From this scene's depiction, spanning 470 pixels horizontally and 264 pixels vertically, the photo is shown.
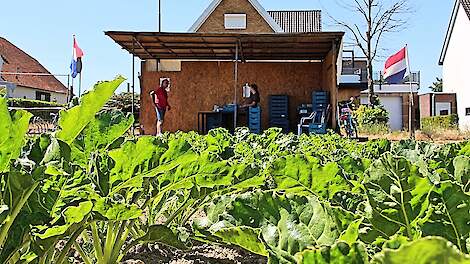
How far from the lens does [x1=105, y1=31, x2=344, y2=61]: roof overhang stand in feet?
47.9

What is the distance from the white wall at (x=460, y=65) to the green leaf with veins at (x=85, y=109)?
27215mm

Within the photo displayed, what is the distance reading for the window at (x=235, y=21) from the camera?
25828 millimetres

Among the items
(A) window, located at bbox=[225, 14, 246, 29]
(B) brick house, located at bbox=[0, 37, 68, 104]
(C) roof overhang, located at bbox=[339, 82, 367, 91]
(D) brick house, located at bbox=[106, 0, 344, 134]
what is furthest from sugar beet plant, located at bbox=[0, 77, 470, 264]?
(B) brick house, located at bbox=[0, 37, 68, 104]

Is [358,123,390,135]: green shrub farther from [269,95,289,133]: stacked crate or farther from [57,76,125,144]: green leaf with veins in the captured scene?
[57,76,125,144]: green leaf with veins

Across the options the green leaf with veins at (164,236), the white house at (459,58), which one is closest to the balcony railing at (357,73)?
the white house at (459,58)

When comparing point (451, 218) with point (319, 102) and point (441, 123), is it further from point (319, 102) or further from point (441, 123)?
point (441, 123)

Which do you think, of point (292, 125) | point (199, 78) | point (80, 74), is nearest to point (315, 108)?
point (292, 125)

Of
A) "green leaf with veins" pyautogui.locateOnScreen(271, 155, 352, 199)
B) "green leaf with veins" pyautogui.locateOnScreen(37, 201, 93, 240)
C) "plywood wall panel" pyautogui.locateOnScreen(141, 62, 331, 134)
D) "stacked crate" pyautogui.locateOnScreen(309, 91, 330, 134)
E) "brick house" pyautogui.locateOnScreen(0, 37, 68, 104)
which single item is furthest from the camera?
"brick house" pyautogui.locateOnScreen(0, 37, 68, 104)

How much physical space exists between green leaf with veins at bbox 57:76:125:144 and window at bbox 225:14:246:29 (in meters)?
25.0

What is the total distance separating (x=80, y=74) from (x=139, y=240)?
14.7 m

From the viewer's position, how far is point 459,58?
31.2 metres

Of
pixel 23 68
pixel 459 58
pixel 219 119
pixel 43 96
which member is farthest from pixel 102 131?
pixel 43 96

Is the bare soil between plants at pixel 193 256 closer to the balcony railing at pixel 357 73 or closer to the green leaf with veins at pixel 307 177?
the green leaf with veins at pixel 307 177

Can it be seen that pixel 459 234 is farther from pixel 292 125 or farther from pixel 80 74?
pixel 292 125
